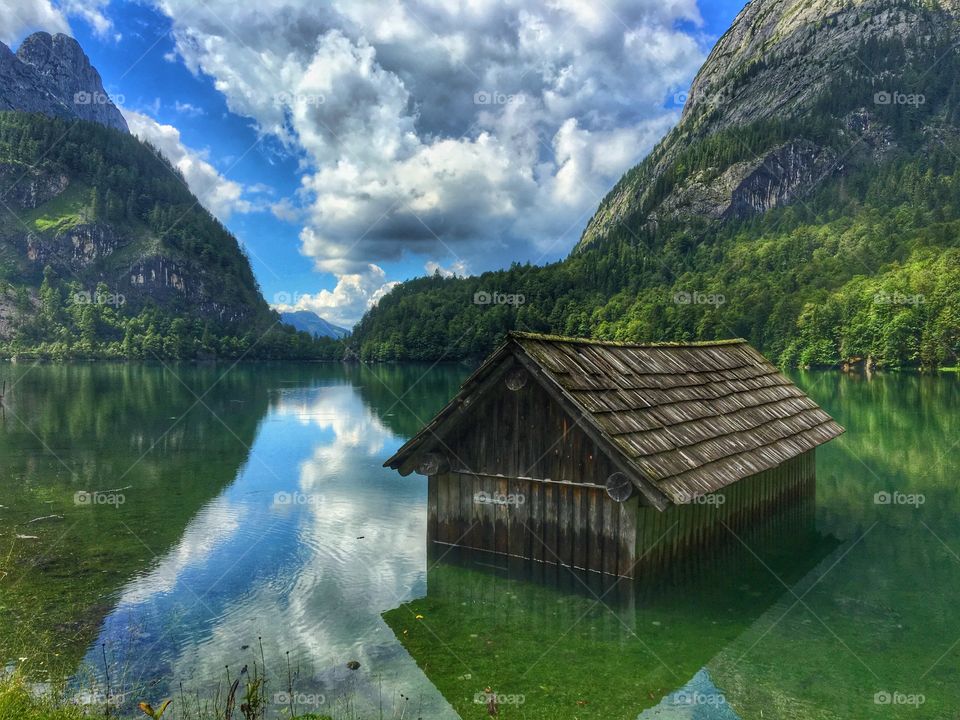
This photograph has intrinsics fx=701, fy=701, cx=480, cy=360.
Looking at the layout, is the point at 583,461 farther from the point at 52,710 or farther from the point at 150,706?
the point at 52,710

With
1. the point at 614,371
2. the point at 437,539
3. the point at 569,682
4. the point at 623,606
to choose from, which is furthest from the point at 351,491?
the point at 569,682

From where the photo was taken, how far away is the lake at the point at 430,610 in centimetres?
958

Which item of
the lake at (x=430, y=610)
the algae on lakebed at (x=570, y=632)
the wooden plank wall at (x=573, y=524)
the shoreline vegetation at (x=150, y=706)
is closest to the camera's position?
the shoreline vegetation at (x=150, y=706)

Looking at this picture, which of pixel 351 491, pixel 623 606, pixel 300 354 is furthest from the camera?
pixel 300 354

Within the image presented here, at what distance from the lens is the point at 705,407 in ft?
55.9

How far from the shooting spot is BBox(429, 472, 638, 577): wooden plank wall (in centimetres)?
1321

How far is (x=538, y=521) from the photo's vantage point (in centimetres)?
1414

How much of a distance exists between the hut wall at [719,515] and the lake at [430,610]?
40 centimetres

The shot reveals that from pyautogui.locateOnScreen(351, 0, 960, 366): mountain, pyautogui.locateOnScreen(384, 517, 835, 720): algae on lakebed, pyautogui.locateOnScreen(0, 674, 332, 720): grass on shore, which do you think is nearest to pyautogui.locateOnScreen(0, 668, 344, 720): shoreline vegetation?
pyautogui.locateOnScreen(0, 674, 332, 720): grass on shore

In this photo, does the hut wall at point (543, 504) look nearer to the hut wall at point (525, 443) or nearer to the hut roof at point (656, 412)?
the hut wall at point (525, 443)

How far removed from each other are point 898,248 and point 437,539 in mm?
144351

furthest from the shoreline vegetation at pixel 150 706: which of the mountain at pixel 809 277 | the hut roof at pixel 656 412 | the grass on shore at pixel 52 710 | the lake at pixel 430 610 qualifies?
the mountain at pixel 809 277

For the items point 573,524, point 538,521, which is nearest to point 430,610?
point 538,521

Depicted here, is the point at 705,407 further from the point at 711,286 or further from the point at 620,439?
the point at 711,286
